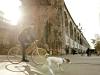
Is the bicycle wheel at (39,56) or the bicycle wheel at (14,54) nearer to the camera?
the bicycle wheel at (39,56)

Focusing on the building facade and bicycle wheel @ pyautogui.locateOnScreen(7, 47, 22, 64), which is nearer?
bicycle wheel @ pyautogui.locateOnScreen(7, 47, 22, 64)

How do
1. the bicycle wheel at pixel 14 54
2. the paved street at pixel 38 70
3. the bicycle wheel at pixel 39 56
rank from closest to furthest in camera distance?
the paved street at pixel 38 70 < the bicycle wheel at pixel 39 56 < the bicycle wheel at pixel 14 54

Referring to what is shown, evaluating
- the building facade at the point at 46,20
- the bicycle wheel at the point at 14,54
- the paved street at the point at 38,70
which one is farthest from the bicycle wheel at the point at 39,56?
the building facade at the point at 46,20

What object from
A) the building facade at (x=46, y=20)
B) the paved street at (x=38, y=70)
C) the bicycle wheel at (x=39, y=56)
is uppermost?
the building facade at (x=46, y=20)

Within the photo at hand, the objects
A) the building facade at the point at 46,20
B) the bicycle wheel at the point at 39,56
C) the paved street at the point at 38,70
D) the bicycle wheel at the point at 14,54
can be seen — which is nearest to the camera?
the paved street at the point at 38,70

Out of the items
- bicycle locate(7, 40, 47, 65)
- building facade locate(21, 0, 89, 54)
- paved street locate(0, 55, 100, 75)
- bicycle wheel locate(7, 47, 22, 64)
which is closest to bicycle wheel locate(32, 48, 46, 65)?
bicycle locate(7, 40, 47, 65)

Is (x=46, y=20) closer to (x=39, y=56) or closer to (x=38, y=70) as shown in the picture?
(x=39, y=56)

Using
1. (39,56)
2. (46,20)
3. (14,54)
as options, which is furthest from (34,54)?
(46,20)

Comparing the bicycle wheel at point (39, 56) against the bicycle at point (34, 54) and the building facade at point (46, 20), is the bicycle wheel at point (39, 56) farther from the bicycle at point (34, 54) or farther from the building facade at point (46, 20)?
the building facade at point (46, 20)

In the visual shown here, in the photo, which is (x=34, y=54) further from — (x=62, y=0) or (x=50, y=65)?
(x=62, y=0)

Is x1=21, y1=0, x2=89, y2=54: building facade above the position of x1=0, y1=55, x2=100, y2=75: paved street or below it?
above

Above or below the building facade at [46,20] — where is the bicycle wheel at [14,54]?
below

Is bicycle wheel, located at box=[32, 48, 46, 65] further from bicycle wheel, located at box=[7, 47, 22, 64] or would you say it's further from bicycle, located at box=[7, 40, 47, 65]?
bicycle wheel, located at box=[7, 47, 22, 64]

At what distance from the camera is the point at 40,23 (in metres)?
44.2
